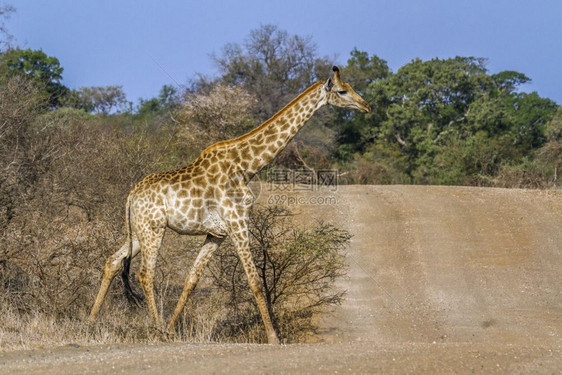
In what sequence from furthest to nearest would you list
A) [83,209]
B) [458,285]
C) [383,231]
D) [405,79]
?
1. [405,79]
2. [383,231]
3. [458,285]
4. [83,209]

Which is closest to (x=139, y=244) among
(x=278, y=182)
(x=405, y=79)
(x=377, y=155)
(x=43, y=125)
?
(x=43, y=125)

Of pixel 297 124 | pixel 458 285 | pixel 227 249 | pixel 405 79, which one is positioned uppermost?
pixel 405 79

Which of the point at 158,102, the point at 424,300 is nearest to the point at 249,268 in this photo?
the point at 424,300

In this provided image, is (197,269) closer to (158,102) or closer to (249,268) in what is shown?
(249,268)

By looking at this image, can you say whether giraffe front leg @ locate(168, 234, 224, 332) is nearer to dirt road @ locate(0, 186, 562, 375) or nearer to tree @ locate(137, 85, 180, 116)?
dirt road @ locate(0, 186, 562, 375)

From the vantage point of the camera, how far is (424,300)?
15.1 meters

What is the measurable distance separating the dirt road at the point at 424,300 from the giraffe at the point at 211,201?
5.55 feet

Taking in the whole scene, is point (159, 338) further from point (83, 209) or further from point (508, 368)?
point (83, 209)

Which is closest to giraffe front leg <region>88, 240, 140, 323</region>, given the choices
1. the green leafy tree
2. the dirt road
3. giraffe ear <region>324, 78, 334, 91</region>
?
the dirt road

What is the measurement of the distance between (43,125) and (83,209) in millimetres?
2576

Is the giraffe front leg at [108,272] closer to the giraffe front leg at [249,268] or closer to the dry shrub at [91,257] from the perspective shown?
the dry shrub at [91,257]

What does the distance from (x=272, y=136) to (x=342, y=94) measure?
3.64 ft

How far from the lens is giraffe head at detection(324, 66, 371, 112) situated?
10414mm

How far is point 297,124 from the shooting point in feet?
34.4
